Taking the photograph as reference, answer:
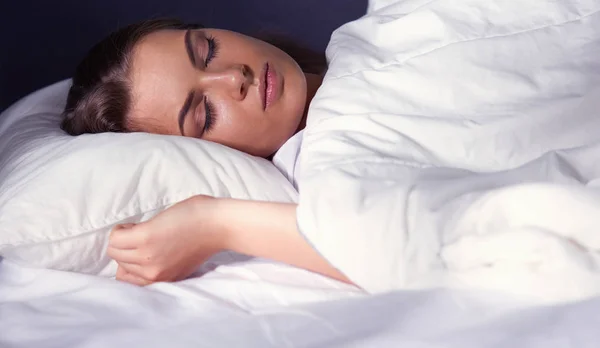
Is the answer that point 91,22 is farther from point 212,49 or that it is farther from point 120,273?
point 120,273

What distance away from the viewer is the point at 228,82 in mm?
1110

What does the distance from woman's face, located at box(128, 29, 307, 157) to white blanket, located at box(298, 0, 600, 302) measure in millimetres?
135

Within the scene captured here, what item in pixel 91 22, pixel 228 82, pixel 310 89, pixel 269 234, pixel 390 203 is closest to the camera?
pixel 390 203

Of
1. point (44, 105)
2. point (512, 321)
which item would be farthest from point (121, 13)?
point (512, 321)

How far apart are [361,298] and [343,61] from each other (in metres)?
0.45

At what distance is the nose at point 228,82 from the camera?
1110 mm

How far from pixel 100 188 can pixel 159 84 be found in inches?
9.8

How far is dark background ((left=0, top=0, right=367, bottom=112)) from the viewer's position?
1.47 metres

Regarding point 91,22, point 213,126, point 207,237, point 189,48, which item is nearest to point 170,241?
point 207,237

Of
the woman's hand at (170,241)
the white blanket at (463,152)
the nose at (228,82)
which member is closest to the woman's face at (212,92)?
the nose at (228,82)

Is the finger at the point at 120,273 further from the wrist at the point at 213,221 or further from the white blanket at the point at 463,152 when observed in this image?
the white blanket at the point at 463,152

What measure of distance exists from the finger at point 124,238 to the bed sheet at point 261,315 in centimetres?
6

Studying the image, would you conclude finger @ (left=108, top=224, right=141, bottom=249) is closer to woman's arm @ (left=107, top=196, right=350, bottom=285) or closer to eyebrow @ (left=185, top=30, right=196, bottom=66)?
woman's arm @ (left=107, top=196, right=350, bottom=285)

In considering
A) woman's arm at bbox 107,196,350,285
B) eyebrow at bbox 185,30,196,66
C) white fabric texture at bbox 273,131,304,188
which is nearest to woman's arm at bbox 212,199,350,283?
woman's arm at bbox 107,196,350,285
